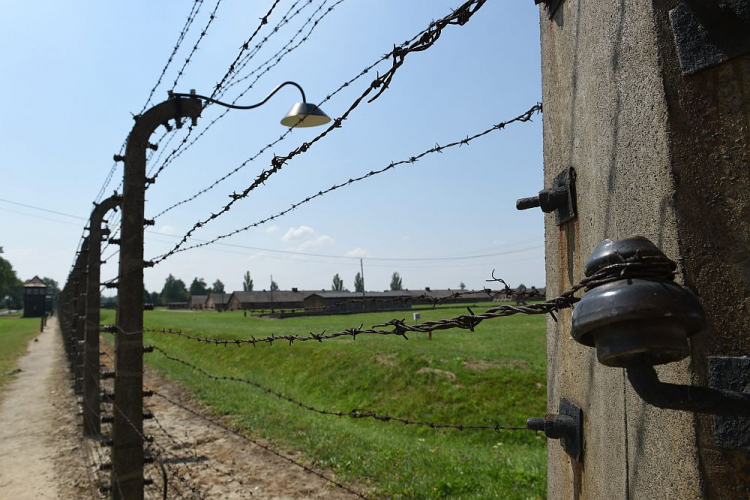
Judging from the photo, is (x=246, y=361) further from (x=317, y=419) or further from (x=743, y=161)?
(x=743, y=161)

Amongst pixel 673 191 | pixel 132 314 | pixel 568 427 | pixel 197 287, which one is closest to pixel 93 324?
pixel 132 314

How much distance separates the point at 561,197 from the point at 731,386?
1.02 metres

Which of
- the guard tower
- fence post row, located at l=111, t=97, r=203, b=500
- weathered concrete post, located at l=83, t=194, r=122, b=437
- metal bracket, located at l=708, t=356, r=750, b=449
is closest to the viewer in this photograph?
metal bracket, located at l=708, t=356, r=750, b=449

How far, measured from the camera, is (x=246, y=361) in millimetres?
19922

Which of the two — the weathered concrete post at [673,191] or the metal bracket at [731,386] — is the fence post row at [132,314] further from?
the metal bracket at [731,386]

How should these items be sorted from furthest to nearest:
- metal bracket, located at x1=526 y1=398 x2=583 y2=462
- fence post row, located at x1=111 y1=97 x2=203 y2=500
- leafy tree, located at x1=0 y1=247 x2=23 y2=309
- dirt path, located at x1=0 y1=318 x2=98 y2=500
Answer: leafy tree, located at x1=0 y1=247 x2=23 y2=309 → dirt path, located at x1=0 y1=318 x2=98 y2=500 → fence post row, located at x1=111 y1=97 x2=203 y2=500 → metal bracket, located at x1=526 y1=398 x2=583 y2=462

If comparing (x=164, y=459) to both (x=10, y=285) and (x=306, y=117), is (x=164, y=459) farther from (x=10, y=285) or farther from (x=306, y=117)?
(x=10, y=285)

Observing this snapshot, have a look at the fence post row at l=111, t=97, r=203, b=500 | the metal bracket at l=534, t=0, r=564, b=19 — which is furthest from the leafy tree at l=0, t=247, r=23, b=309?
the metal bracket at l=534, t=0, r=564, b=19

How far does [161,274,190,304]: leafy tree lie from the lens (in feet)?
474

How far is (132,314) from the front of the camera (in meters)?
4.67

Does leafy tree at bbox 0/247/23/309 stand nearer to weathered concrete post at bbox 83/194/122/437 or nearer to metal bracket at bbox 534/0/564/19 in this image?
weathered concrete post at bbox 83/194/122/437

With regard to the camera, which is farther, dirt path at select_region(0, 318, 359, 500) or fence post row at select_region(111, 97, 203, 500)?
dirt path at select_region(0, 318, 359, 500)

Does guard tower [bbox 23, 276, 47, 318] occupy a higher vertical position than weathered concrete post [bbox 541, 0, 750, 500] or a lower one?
lower

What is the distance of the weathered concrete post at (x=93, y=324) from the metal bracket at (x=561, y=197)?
8.34m
